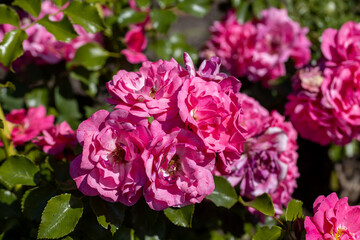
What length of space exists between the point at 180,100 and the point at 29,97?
100 centimetres

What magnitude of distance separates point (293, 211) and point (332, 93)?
48 centimetres

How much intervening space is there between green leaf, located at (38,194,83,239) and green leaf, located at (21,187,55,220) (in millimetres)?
110

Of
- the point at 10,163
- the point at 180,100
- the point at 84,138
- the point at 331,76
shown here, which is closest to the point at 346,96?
the point at 331,76

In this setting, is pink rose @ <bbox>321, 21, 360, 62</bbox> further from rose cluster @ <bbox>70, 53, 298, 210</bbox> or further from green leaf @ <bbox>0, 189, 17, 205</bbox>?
green leaf @ <bbox>0, 189, 17, 205</bbox>

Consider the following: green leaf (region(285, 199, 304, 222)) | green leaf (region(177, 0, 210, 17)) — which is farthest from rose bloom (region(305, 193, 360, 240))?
green leaf (region(177, 0, 210, 17))

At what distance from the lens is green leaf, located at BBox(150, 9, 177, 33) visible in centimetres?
136

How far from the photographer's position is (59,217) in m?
0.84

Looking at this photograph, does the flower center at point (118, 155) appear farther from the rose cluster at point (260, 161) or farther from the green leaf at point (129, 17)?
the green leaf at point (129, 17)

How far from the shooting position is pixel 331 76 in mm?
A: 1218

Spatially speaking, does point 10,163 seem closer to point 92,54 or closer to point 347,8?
point 92,54

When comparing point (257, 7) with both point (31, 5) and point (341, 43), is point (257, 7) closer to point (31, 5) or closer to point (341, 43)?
point (341, 43)

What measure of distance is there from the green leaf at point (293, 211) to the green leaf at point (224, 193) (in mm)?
174

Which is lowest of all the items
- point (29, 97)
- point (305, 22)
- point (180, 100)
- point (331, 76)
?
point (29, 97)

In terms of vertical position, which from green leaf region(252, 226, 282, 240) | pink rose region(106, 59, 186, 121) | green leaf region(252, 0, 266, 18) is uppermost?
pink rose region(106, 59, 186, 121)
